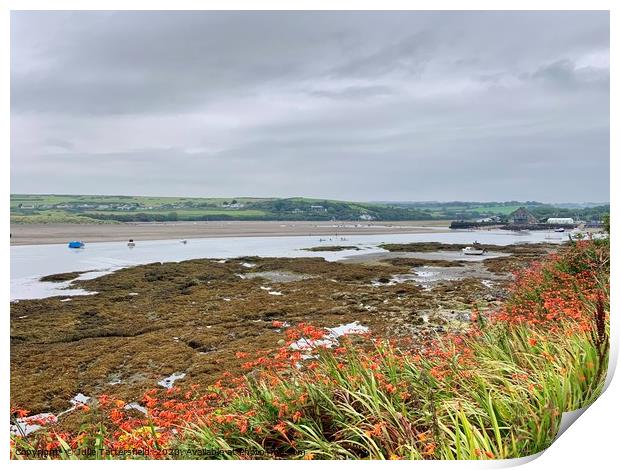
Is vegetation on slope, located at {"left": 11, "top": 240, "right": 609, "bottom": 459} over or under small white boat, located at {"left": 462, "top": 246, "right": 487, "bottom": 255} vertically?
under

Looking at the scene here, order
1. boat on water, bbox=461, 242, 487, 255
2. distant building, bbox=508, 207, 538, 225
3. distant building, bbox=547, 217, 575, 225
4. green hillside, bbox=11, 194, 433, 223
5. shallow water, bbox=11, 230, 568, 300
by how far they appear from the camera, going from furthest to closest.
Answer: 1. boat on water, bbox=461, 242, 487, 255
2. distant building, bbox=508, 207, 538, 225
3. distant building, bbox=547, 217, 575, 225
4. shallow water, bbox=11, 230, 568, 300
5. green hillside, bbox=11, 194, 433, 223

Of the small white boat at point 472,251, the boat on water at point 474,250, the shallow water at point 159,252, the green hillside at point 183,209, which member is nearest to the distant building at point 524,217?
the shallow water at point 159,252

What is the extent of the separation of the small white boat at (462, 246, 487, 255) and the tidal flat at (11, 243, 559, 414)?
31 cm

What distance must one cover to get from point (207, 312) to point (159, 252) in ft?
9.71

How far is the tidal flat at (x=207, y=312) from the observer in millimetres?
3346

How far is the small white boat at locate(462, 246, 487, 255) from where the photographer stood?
780 centimetres

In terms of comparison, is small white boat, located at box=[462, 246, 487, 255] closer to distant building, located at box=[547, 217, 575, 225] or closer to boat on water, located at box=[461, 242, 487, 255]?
boat on water, located at box=[461, 242, 487, 255]

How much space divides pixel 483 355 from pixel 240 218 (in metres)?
3.04

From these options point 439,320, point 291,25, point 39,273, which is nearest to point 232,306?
point 39,273

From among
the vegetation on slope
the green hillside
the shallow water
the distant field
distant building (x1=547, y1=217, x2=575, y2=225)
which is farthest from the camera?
distant building (x1=547, y1=217, x2=575, y2=225)

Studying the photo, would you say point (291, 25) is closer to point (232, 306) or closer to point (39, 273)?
point (39, 273)

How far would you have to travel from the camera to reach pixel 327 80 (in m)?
3.49

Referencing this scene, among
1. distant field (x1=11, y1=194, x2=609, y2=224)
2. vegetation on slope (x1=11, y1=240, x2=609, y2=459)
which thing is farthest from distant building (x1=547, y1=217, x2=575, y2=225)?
vegetation on slope (x1=11, y1=240, x2=609, y2=459)

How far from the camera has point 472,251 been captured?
804 cm
